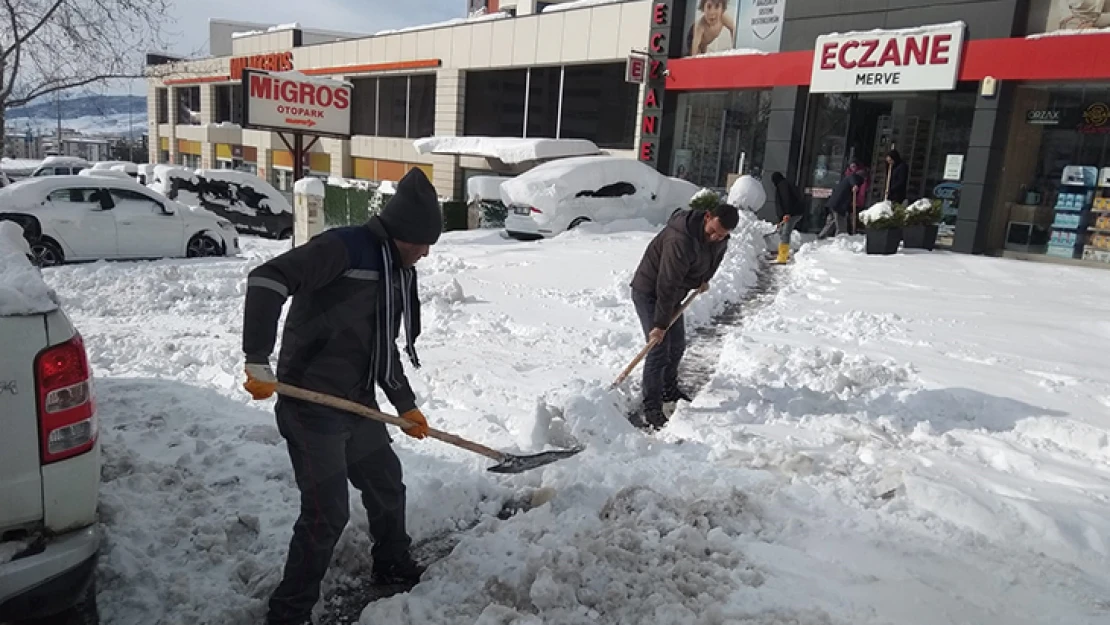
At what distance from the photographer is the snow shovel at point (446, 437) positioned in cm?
271

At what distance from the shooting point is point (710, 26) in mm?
18328

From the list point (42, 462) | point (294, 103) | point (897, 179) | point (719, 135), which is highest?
point (719, 135)

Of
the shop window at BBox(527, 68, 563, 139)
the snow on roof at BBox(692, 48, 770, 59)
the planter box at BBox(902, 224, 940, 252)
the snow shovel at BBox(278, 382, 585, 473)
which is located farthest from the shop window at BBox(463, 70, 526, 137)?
the snow shovel at BBox(278, 382, 585, 473)

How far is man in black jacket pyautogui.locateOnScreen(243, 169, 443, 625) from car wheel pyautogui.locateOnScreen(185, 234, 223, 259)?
11.2 meters

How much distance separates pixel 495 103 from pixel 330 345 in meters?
23.3

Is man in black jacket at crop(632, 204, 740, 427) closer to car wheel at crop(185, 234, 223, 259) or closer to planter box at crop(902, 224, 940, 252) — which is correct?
planter box at crop(902, 224, 940, 252)

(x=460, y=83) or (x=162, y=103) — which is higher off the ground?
(x=460, y=83)

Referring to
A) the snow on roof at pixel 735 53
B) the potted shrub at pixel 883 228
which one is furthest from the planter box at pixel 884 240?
the snow on roof at pixel 735 53

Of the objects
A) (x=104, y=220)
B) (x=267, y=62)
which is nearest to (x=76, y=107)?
(x=104, y=220)

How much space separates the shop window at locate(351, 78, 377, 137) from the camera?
98.5 feet

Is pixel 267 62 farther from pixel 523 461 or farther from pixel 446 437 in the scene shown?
pixel 446 437

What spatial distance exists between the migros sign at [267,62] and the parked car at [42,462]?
34.5 meters

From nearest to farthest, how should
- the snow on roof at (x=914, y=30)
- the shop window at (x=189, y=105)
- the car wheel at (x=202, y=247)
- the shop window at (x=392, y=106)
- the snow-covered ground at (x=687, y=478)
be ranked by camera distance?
the snow-covered ground at (x=687, y=478) → the car wheel at (x=202, y=247) → the snow on roof at (x=914, y=30) → the shop window at (x=392, y=106) → the shop window at (x=189, y=105)

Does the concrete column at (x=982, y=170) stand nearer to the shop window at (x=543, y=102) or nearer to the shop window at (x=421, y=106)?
the shop window at (x=543, y=102)
